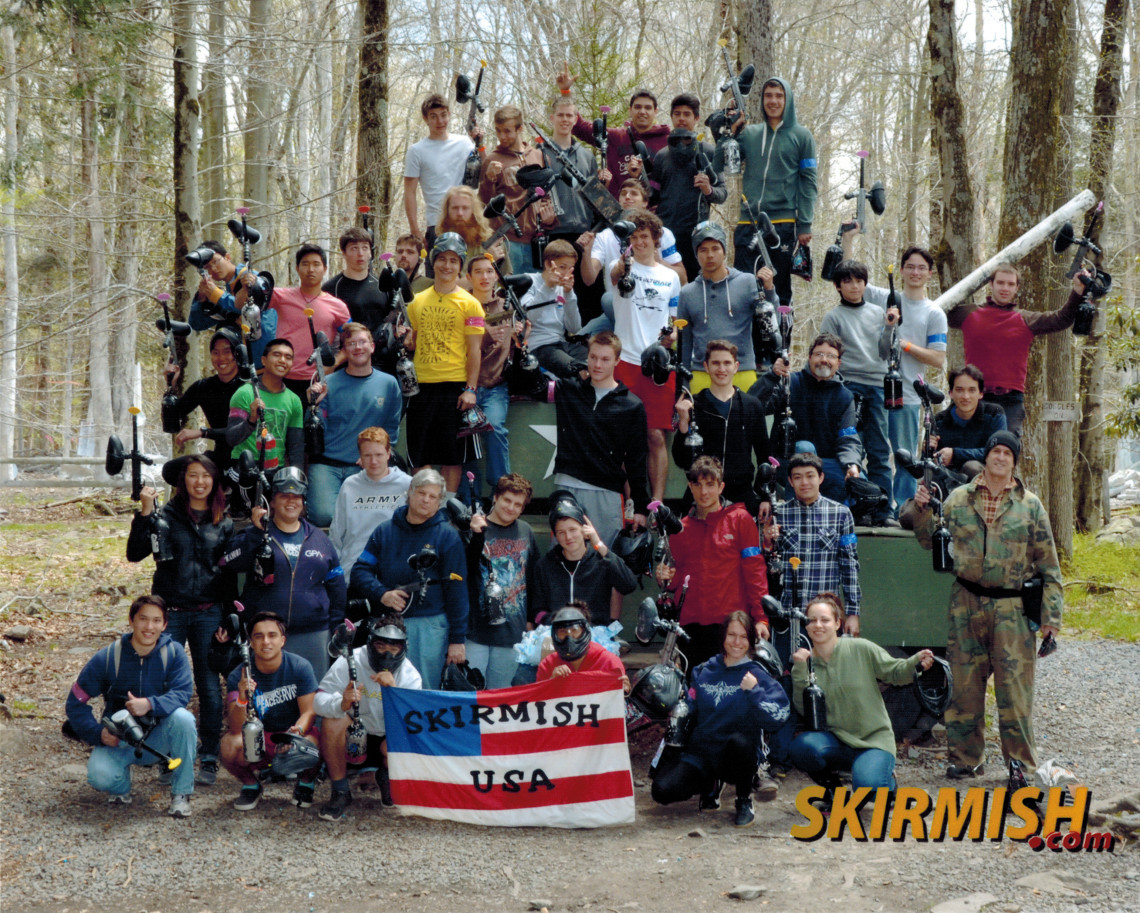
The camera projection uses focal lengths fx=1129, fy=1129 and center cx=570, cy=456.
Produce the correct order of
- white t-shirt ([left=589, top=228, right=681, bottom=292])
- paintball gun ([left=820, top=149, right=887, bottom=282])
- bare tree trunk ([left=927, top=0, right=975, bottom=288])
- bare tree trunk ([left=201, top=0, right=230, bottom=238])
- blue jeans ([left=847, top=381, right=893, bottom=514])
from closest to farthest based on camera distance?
blue jeans ([left=847, top=381, right=893, bottom=514])
paintball gun ([left=820, top=149, right=887, bottom=282])
white t-shirt ([left=589, top=228, right=681, bottom=292])
bare tree trunk ([left=201, top=0, right=230, bottom=238])
bare tree trunk ([left=927, top=0, right=975, bottom=288])

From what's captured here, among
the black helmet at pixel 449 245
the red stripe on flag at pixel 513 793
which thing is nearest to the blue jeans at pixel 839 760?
the red stripe on flag at pixel 513 793

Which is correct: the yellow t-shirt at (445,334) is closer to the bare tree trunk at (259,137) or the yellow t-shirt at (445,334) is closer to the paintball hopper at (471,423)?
the paintball hopper at (471,423)

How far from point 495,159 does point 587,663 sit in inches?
203

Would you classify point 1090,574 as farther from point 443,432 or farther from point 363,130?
point 363,130

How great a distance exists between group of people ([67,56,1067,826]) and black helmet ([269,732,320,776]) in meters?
0.02

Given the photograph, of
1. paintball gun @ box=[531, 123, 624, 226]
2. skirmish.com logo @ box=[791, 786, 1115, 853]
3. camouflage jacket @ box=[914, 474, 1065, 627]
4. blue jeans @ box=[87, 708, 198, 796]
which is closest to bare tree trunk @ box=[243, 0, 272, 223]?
paintball gun @ box=[531, 123, 624, 226]

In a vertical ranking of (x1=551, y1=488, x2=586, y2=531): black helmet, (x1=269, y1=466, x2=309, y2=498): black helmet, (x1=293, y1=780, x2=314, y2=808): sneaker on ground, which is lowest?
(x1=293, y1=780, x2=314, y2=808): sneaker on ground

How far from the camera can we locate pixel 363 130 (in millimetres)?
14133

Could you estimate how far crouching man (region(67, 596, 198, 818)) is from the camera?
721 centimetres

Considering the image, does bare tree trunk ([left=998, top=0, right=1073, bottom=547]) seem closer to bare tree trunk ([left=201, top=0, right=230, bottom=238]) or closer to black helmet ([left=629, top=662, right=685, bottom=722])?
black helmet ([left=629, top=662, right=685, bottom=722])

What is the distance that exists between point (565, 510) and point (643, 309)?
6.71ft

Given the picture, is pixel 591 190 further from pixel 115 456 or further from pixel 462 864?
pixel 462 864

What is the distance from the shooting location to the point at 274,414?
8.27 m

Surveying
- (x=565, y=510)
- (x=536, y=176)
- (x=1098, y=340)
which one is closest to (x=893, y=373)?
(x=565, y=510)
